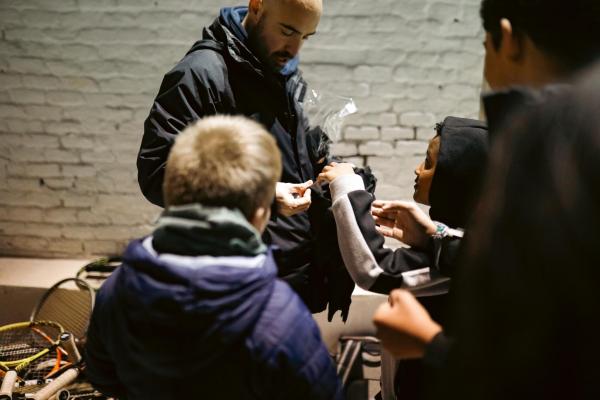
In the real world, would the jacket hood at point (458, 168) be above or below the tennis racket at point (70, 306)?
above

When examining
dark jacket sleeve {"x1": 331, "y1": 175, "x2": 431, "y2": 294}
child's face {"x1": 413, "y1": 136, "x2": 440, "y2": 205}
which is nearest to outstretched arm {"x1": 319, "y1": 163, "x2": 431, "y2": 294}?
dark jacket sleeve {"x1": 331, "y1": 175, "x2": 431, "y2": 294}

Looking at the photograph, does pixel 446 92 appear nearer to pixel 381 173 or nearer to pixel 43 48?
pixel 381 173

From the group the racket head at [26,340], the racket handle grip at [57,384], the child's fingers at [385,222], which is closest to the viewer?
the child's fingers at [385,222]

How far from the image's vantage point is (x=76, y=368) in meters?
2.35

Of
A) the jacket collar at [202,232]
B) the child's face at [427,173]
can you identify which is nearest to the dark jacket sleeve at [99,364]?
the jacket collar at [202,232]

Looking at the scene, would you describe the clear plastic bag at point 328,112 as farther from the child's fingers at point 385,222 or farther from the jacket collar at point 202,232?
the jacket collar at point 202,232

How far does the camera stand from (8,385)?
223cm

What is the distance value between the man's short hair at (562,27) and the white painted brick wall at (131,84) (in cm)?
211

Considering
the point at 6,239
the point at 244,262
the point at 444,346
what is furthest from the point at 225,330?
the point at 6,239

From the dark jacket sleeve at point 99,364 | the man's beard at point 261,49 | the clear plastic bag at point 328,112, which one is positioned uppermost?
the man's beard at point 261,49

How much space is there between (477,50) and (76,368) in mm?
2868

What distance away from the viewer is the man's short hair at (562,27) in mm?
871

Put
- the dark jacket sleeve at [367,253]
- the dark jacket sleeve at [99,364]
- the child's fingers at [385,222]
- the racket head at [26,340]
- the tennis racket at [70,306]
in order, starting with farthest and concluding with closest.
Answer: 1. the tennis racket at [70,306]
2. the racket head at [26,340]
3. the child's fingers at [385,222]
4. the dark jacket sleeve at [367,253]
5. the dark jacket sleeve at [99,364]

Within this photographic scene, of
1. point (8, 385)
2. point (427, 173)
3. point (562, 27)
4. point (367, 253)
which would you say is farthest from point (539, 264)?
point (8, 385)
